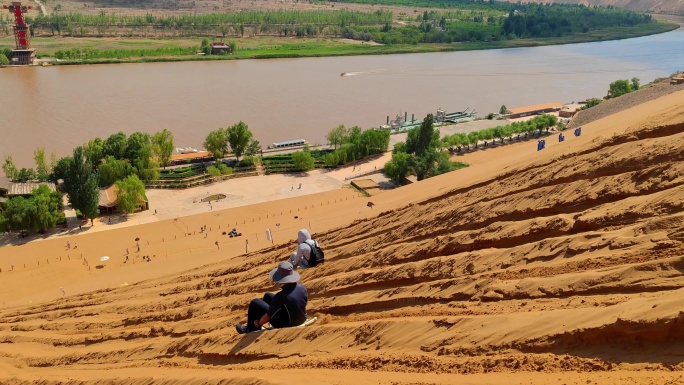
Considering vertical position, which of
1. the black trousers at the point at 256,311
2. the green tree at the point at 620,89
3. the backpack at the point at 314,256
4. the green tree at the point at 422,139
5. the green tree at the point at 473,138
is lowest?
the green tree at the point at 473,138

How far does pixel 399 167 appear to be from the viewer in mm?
31500

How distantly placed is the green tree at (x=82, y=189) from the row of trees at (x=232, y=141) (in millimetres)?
9827

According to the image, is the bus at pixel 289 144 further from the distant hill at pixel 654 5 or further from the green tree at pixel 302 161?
A: the distant hill at pixel 654 5

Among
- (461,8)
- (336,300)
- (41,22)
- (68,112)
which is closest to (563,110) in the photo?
(68,112)

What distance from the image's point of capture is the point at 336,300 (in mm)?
7727

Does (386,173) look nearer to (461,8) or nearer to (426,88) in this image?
(426,88)

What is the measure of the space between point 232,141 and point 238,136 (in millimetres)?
540

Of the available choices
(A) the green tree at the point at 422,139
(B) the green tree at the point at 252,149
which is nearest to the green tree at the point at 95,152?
(B) the green tree at the point at 252,149

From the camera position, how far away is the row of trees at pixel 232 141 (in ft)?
115

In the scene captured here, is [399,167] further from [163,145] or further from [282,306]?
[282,306]

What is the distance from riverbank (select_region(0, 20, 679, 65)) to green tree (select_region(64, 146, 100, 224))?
1746 inches

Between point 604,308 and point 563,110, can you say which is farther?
point 563,110

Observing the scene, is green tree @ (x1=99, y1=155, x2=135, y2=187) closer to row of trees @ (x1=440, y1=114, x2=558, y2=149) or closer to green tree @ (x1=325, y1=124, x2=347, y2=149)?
green tree @ (x1=325, y1=124, x2=347, y2=149)

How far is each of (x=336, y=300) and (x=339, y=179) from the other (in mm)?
26182
